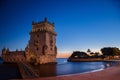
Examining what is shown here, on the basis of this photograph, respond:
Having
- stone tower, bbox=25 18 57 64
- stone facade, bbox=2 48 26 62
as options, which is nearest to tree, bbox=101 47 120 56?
stone tower, bbox=25 18 57 64

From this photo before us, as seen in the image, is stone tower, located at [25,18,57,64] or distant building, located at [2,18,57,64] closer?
stone tower, located at [25,18,57,64]

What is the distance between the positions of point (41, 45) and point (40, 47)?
87 centimetres

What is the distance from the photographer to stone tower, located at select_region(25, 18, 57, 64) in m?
45.9

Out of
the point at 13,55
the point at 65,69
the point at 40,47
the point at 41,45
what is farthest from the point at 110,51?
the point at 13,55

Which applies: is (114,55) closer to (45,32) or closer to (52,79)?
(45,32)

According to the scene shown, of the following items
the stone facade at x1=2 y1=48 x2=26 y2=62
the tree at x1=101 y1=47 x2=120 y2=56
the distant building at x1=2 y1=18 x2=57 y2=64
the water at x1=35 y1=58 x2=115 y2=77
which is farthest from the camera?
the tree at x1=101 y1=47 x2=120 y2=56

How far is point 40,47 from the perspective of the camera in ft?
156

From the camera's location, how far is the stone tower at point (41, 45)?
45875 millimetres

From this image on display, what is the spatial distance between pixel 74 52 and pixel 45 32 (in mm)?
55097

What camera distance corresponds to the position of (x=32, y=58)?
4694cm

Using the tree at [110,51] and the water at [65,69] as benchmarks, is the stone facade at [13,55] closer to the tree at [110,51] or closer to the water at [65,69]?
the water at [65,69]

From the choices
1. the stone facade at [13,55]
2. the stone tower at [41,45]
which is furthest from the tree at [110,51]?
the stone facade at [13,55]

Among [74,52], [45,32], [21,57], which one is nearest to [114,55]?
[74,52]

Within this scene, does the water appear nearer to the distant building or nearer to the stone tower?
the stone tower
